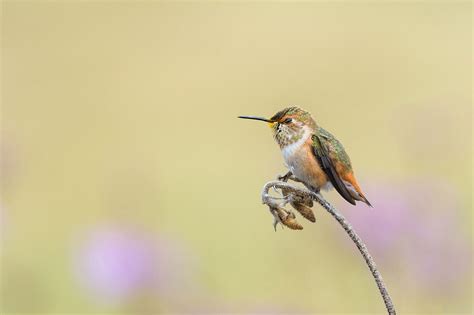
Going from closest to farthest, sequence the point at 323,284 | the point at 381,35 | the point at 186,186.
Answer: the point at 323,284
the point at 186,186
the point at 381,35

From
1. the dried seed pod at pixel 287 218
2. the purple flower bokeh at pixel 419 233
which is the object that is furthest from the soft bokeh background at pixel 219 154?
the dried seed pod at pixel 287 218

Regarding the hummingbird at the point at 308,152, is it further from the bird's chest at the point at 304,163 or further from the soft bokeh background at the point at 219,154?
the soft bokeh background at the point at 219,154

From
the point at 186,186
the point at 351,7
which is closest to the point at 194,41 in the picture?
the point at 351,7

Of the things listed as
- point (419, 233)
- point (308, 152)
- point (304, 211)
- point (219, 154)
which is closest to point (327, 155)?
point (308, 152)

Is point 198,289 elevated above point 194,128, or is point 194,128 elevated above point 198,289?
point 194,128

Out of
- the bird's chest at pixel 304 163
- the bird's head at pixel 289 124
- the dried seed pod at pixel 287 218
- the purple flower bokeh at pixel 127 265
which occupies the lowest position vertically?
the dried seed pod at pixel 287 218

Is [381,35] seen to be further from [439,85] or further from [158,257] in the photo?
[158,257]
